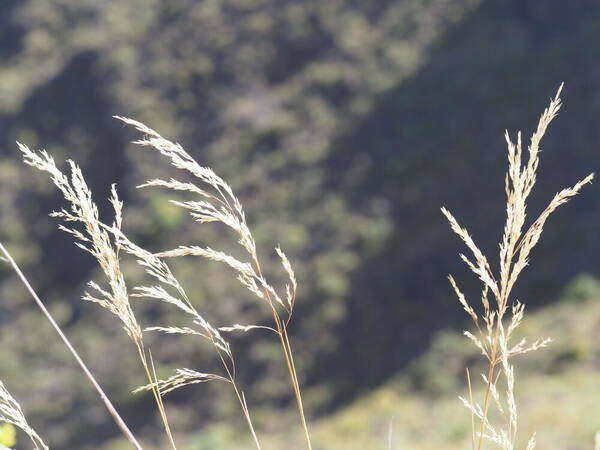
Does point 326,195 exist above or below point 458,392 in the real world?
above

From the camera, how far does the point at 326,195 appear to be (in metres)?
15.0

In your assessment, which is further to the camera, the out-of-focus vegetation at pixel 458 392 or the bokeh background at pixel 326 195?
the bokeh background at pixel 326 195

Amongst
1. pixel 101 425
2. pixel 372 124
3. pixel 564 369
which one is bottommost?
pixel 101 425

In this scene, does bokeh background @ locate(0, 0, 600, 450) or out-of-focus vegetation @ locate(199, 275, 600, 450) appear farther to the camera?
bokeh background @ locate(0, 0, 600, 450)

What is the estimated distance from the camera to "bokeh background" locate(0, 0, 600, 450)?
41.1ft

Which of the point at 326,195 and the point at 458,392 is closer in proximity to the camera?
the point at 458,392

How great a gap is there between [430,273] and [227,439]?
5169 mm

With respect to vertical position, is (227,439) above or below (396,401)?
below

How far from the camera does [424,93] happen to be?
15844mm

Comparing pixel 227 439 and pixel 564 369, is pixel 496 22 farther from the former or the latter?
pixel 227 439

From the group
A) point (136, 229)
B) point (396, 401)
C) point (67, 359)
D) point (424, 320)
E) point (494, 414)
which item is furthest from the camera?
point (136, 229)

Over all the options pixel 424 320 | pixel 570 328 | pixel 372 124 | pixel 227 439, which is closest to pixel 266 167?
pixel 372 124

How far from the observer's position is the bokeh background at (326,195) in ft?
41.1

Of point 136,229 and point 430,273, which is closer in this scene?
point 430,273
